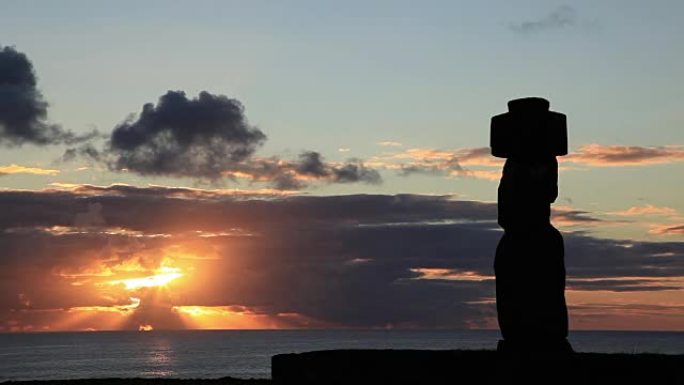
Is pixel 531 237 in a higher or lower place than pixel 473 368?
higher

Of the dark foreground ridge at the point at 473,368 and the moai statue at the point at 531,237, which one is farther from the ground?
the moai statue at the point at 531,237

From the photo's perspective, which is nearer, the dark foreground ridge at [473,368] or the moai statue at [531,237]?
the dark foreground ridge at [473,368]

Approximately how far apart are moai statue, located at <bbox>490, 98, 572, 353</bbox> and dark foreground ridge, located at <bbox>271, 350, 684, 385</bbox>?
4.18ft

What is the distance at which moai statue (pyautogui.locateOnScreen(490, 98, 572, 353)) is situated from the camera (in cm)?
1588

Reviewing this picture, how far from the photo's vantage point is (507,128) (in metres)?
16.1

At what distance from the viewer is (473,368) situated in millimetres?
14578

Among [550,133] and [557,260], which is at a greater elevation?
[550,133]

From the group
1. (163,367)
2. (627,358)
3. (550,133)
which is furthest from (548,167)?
(163,367)

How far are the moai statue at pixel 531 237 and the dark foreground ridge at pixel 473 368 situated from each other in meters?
1.27

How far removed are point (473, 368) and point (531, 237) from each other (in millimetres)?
2410

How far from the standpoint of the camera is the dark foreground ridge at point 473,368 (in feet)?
46.2

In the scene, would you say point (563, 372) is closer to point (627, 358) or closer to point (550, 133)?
point (627, 358)

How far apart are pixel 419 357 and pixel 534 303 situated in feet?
6.88

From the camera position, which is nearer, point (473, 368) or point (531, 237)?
point (473, 368)
